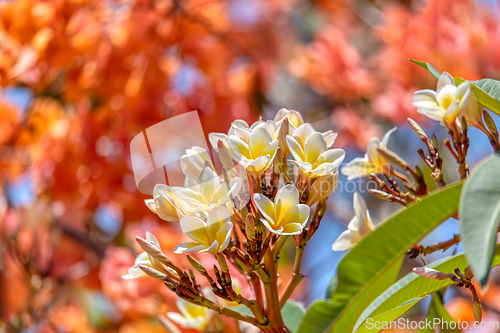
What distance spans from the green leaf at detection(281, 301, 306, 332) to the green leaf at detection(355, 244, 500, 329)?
0.13 metres

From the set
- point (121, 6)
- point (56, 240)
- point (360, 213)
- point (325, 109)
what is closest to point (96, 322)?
point (56, 240)

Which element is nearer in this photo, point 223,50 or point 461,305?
point 461,305

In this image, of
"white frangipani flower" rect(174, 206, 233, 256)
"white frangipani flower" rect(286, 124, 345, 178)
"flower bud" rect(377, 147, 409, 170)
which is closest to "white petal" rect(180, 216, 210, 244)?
"white frangipani flower" rect(174, 206, 233, 256)

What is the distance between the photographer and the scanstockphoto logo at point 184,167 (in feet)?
1.35

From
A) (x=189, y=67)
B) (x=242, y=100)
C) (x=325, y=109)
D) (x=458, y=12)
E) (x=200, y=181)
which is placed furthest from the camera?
(x=325, y=109)

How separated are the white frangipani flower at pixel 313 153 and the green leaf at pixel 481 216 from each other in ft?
0.46

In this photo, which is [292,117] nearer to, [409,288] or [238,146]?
[238,146]

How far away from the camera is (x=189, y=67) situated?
1523mm

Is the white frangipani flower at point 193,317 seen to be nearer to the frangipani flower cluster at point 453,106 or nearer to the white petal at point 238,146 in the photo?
the white petal at point 238,146

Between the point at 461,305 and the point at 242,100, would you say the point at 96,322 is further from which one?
the point at 461,305

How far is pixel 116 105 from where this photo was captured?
138 centimetres

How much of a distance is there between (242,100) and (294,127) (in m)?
1.20

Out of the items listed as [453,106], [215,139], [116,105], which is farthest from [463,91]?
[116,105]

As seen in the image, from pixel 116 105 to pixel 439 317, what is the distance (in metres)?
1.13
